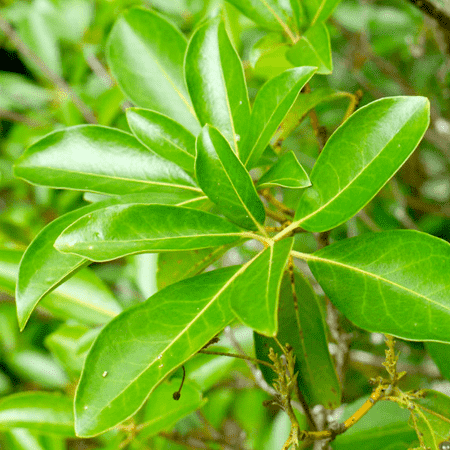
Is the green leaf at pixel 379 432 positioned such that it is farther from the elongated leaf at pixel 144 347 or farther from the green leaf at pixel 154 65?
the green leaf at pixel 154 65

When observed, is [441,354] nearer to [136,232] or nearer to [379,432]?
[379,432]

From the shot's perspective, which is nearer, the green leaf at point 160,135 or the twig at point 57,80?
the green leaf at point 160,135

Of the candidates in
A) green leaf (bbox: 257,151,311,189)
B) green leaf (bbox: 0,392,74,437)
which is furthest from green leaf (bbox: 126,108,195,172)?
green leaf (bbox: 0,392,74,437)

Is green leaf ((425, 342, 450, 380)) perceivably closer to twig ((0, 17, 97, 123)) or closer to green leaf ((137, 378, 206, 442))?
green leaf ((137, 378, 206, 442))

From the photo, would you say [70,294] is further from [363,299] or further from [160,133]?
[363,299]

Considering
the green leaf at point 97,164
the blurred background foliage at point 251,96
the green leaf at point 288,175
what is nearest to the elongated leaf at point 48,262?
the green leaf at point 97,164

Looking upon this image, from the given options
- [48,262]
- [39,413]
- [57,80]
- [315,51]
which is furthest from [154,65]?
[57,80]
